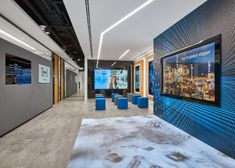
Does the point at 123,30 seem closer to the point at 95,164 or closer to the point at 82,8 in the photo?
Result: the point at 82,8

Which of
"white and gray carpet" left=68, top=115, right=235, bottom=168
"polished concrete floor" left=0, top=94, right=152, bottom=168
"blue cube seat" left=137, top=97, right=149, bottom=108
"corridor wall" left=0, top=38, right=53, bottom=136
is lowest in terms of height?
"polished concrete floor" left=0, top=94, right=152, bottom=168

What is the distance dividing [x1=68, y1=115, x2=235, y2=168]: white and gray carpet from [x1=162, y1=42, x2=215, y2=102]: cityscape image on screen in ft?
3.47

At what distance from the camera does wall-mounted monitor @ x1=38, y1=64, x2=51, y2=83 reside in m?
6.23

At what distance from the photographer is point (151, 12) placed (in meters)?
3.65

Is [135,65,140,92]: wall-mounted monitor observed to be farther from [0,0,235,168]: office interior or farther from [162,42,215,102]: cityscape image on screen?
[162,42,215,102]: cityscape image on screen

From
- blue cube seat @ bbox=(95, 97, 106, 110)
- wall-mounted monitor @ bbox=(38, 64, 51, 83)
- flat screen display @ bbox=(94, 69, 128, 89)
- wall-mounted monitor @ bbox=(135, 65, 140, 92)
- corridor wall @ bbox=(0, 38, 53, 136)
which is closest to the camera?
corridor wall @ bbox=(0, 38, 53, 136)

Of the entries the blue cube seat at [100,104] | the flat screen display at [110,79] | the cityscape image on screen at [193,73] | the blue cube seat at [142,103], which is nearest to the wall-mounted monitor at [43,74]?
the blue cube seat at [100,104]

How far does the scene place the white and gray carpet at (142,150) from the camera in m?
2.36

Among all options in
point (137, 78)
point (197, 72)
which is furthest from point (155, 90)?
point (137, 78)

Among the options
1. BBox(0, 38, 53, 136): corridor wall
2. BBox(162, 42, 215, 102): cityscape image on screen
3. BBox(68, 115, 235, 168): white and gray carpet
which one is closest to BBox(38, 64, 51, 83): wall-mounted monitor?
BBox(0, 38, 53, 136): corridor wall

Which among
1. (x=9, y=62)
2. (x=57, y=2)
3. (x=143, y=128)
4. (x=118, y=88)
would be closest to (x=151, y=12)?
(x=57, y=2)

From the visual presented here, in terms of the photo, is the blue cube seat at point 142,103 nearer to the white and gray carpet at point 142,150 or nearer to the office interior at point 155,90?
the office interior at point 155,90

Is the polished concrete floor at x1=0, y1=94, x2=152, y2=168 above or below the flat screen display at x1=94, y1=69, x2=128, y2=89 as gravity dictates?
below

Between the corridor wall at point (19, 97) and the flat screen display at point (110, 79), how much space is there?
17.1 ft
